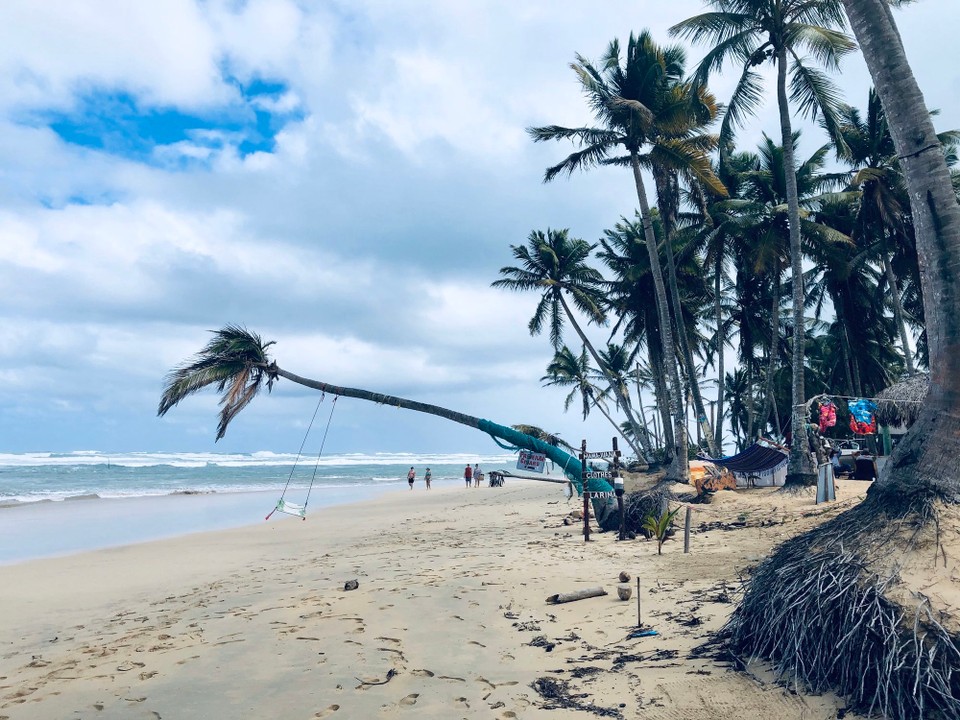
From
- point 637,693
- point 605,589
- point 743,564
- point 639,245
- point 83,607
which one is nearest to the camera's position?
point 637,693

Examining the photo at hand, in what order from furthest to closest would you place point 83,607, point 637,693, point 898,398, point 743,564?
point 898,398 → point 83,607 → point 743,564 → point 637,693

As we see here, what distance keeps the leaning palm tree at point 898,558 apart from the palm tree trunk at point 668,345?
15119 millimetres

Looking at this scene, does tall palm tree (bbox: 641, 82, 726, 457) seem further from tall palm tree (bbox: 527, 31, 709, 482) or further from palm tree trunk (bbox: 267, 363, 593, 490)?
palm tree trunk (bbox: 267, 363, 593, 490)

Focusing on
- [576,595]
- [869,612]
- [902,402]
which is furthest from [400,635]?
[902,402]

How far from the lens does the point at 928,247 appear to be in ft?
15.3

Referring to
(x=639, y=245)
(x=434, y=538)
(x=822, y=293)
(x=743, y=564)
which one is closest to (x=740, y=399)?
(x=822, y=293)

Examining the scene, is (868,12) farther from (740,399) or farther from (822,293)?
(740,399)

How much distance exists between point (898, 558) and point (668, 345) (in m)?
16.7

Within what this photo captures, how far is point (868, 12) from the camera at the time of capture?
16.4 ft

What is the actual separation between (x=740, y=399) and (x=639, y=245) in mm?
18215

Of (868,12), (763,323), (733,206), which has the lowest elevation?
(868,12)

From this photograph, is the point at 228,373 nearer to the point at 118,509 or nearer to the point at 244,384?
the point at 244,384

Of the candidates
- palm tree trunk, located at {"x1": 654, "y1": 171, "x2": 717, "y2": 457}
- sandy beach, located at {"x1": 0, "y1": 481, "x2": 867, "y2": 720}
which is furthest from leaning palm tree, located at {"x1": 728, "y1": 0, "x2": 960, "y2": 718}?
palm tree trunk, located at {"x1": 654, "y1": 171, "x2": 717, "y2": 457}

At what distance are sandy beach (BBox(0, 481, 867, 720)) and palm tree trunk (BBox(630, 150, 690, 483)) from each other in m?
6.88
